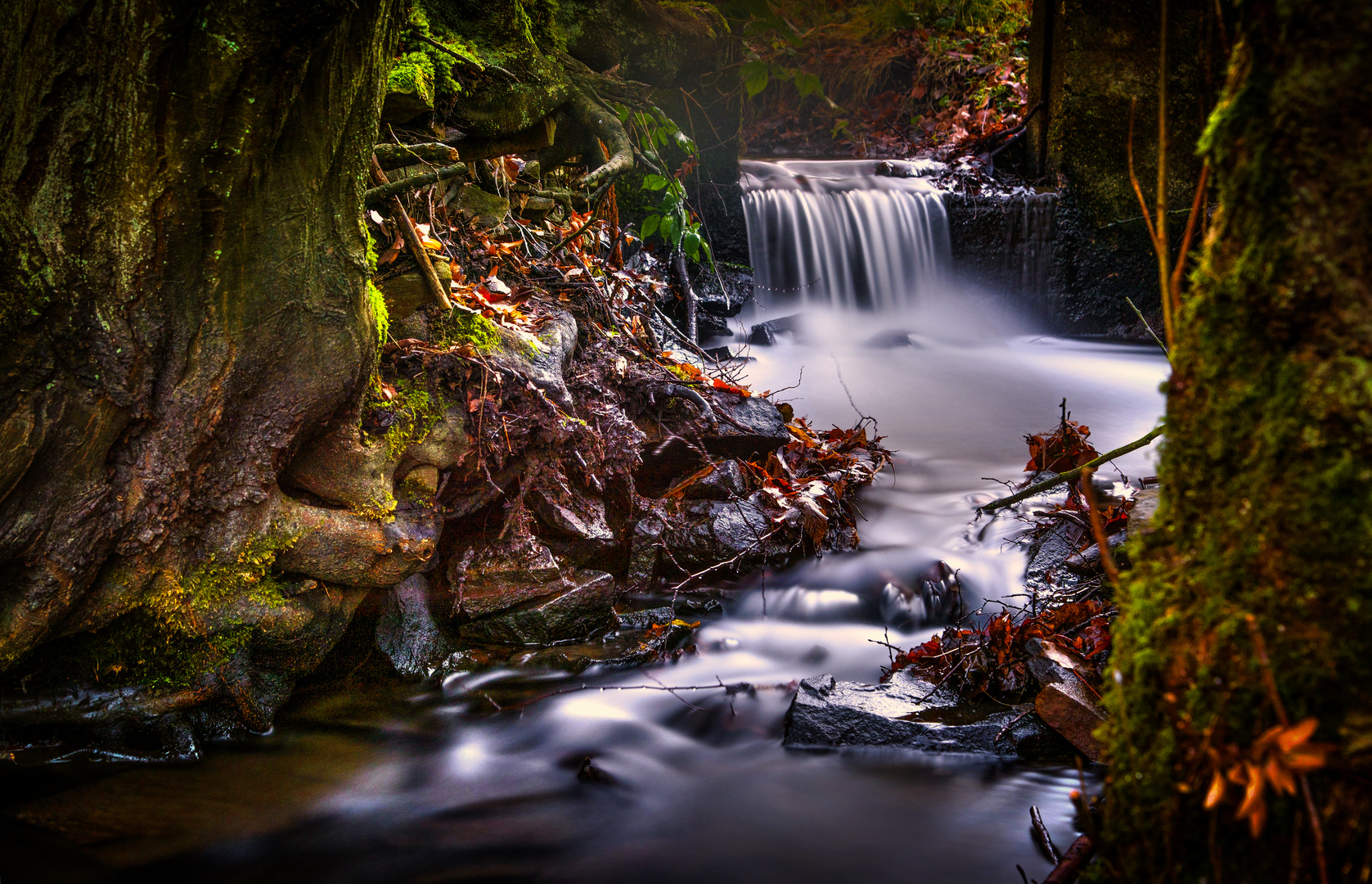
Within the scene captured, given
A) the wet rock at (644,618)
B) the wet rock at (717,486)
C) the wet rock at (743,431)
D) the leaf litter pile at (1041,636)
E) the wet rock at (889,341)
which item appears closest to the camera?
the leaf litter pile at (1041,636)

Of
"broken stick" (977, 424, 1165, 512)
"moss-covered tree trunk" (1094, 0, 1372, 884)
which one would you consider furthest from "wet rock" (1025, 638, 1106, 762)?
"moss-covered tree trunk" (1094, 0, 1372, 884)

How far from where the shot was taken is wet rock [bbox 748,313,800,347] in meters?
7.66

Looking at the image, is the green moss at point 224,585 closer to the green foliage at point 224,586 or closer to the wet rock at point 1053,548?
the green foliage at point 224,586

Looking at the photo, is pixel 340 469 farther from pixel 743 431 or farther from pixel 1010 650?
pixel 1010 650

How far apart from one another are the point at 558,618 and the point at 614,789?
1015 mm

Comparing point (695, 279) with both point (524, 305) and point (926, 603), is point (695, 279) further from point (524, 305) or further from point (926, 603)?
point (926, 603)

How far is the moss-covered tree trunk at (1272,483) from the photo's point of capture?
0.98 metres

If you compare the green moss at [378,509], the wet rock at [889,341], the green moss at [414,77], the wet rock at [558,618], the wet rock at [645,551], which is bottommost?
the wet rock at [558,618]

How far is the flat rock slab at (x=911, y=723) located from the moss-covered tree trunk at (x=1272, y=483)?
176 cm

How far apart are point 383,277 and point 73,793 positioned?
2.22m

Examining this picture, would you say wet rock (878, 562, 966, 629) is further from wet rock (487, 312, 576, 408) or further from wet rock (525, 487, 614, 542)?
wet rock (487, 312, 576, 408)

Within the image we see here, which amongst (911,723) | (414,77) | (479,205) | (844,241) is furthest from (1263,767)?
(844,241)

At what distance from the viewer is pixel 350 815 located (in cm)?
257

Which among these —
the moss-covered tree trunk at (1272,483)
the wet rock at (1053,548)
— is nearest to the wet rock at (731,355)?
the wet rock at (1053,548)
